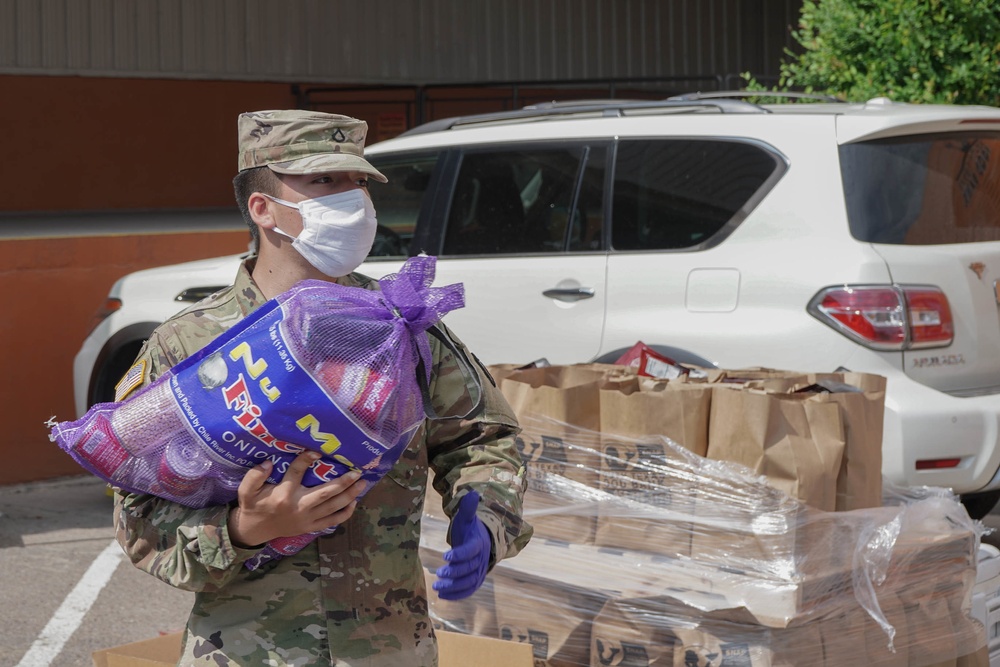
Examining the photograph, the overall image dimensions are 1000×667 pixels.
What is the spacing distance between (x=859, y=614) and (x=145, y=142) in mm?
9610

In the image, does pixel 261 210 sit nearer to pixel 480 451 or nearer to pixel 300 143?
pixel 300 143

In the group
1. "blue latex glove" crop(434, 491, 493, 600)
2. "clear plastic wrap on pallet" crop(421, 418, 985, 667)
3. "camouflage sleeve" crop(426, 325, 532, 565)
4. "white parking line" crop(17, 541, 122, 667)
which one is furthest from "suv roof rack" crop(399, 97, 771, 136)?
"blue latex glove" crop(434, 491, 493, 600)

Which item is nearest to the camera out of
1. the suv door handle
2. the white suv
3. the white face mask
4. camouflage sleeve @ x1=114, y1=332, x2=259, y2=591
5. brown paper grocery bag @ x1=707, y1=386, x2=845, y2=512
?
camouflage sleeve @ x1=114, y1=332, x2=259, y2=591

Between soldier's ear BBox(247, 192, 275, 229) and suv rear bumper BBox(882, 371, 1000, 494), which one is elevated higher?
soldier's ear BBox(247, 192, 275, 229)

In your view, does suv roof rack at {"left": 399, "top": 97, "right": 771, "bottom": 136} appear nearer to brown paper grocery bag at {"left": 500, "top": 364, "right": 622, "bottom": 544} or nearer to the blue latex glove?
brown paper grocery bag at {"left": 500, "top": 364, "right": 622, "bottom": 544}

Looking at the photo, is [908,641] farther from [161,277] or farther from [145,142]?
[145,142]

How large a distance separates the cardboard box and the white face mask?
41.9 inches

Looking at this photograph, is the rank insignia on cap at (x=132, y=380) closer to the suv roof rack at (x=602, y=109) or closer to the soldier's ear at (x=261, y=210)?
the soldier's ear at (x=261, y=210)

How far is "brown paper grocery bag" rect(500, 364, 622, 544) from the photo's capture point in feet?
11.4

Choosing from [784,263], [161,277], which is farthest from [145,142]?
[784,263]

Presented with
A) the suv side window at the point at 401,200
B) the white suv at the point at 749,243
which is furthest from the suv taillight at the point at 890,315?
the suv side window at the point at 401,200

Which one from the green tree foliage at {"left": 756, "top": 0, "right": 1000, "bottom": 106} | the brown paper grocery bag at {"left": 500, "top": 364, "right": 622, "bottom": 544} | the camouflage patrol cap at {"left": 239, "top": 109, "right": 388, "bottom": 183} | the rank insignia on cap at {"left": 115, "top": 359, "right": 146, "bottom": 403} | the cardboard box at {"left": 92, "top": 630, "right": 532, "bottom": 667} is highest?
the green tree foliage at {"left": 756, "top": 0, "right": 1000, "bottom": 106}

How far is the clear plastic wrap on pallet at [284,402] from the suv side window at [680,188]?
128 inches

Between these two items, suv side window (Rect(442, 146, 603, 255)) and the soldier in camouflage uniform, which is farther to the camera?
suv side window (Rect(442, 146, 603, 255))
